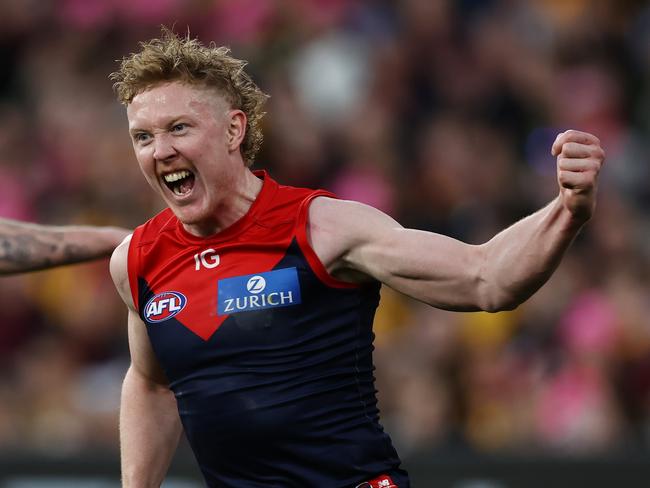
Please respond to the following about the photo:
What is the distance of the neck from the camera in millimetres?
4270

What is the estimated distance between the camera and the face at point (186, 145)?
4.13 metres

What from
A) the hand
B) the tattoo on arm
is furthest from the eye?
the hand

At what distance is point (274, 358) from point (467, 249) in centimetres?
71

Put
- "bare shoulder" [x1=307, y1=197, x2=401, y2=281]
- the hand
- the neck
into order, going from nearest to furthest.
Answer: the hand → "bare shoulder" [x1=307, y1=197, x2=401, y2=281] → the neck

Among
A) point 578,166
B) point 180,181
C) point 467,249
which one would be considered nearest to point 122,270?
point 180,181

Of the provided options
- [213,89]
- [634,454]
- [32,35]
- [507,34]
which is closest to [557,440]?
[634,454]

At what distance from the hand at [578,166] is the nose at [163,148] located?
126cm

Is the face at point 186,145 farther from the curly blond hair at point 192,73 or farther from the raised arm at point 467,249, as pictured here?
the raised arm at point 467,249

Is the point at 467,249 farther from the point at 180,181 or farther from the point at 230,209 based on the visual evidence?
the point at 180,181

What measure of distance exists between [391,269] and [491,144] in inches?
205

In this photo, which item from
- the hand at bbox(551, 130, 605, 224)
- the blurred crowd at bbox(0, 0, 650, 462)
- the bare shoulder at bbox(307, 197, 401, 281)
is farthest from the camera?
the blurred crowd at bbox(0, 0, 650, 462)

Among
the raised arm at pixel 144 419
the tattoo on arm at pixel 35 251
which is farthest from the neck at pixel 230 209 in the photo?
the tattoo on arm at pixel 35 251

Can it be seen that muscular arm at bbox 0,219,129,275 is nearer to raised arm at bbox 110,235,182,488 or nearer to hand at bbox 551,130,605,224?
raised arm at bbox 110,235,182,488

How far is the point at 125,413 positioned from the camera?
181 inches
